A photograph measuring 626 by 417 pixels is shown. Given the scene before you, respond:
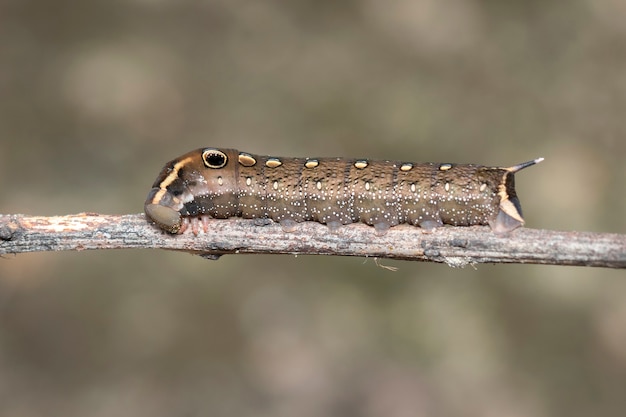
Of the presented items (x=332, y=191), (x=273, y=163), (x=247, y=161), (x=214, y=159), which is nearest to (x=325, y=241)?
(x=332, y=191)

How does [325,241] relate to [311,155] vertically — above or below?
below

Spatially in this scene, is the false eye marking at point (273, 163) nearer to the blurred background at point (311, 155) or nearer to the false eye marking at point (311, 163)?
the false eye marking at point (311, 163)

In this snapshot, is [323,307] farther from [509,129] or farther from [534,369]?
[509,129]

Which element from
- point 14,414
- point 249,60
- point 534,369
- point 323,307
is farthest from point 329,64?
point 14,414

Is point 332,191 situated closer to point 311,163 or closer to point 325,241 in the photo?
point 311,163

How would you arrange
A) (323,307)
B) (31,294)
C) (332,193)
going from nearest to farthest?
Result: (332,193), (31,294), (323,307)
